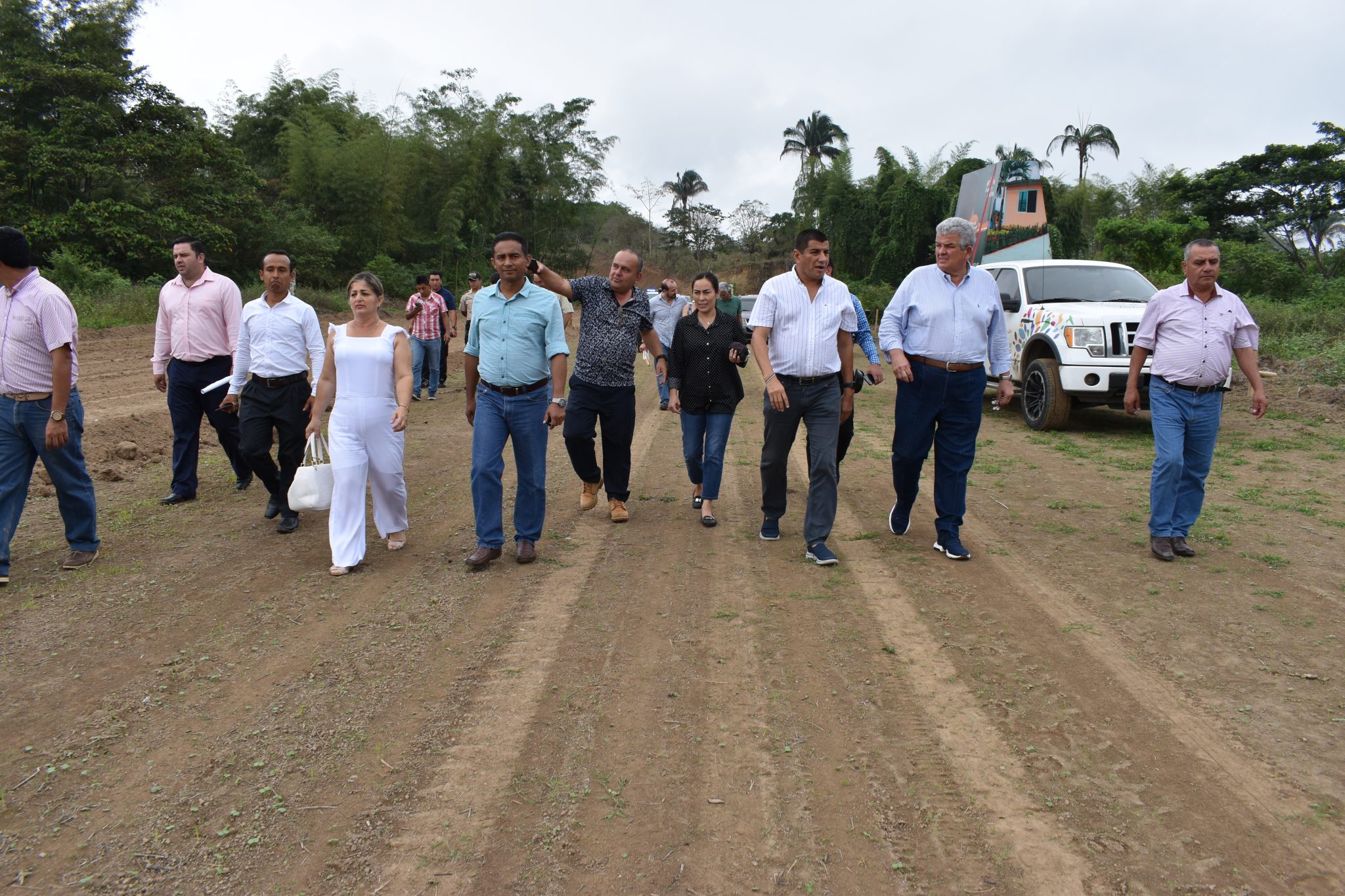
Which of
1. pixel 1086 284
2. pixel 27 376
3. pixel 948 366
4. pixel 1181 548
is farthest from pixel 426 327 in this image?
pixel 1181 548

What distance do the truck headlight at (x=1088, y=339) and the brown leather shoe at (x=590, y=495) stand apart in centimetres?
636

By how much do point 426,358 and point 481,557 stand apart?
881 centimetres

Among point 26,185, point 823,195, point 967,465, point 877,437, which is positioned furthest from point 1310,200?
point 26,185

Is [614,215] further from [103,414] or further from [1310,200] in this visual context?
[103,414]

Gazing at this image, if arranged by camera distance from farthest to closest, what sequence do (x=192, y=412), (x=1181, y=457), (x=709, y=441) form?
1. (x=192, y=412)
2. (x=709, y=441)
3. (x=1181, y=457)

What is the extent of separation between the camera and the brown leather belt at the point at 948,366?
552cm

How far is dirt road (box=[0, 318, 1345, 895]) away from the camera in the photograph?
2658mm

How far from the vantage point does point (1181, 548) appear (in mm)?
5617

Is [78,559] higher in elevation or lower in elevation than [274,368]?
lower

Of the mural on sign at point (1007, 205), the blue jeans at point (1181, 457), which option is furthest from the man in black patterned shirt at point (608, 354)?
the mural on sign at point (1007, 205)

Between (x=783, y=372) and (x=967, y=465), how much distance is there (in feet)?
4.37

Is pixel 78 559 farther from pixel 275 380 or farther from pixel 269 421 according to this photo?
pixel 275 380

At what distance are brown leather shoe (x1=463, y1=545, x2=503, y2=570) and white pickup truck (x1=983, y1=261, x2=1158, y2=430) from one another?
656 centimetres

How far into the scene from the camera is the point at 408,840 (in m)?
2.75
